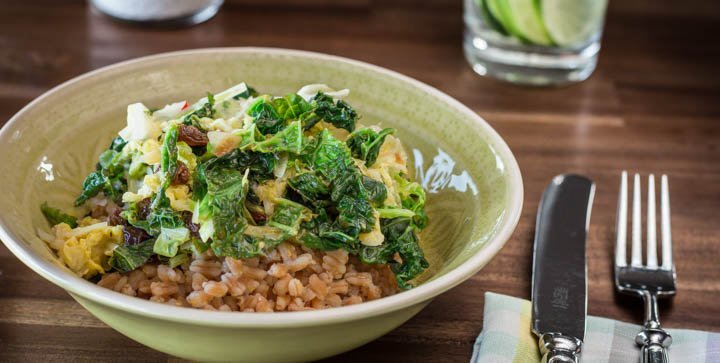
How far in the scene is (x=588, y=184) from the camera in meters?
2.54

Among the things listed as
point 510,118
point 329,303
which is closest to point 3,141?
point 329,303

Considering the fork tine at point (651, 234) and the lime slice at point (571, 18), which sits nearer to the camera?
the fork tine at point (651, 234)

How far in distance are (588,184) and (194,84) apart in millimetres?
1195

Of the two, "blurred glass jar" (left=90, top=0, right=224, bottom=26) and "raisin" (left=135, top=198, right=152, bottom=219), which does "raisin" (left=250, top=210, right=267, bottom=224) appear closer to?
"raisin" (left=135, top=198, right=152, bottom=219)

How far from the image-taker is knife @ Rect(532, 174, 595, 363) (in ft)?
6.47

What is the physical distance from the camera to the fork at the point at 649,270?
6.81 feet

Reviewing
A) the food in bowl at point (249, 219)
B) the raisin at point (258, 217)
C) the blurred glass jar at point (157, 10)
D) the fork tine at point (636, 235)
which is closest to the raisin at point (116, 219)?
the food in bowl at point (249, 219)

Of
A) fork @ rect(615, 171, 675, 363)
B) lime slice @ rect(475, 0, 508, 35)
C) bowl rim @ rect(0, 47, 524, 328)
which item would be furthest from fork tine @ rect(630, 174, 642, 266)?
lime slice @ rect(475, 0, 508, 35)

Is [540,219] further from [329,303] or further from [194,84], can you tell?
[194,84]

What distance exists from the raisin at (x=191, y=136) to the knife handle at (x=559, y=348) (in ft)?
3.00

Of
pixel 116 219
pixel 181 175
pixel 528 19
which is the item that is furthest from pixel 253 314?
pixel 528 19

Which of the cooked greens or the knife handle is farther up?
the knife handle

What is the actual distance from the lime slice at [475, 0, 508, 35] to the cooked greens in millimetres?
1425

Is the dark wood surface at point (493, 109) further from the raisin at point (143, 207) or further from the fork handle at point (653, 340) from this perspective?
the raisin at point (143, 207)
